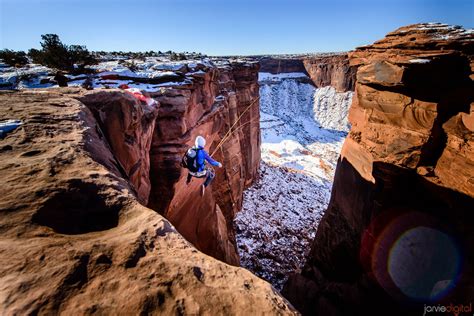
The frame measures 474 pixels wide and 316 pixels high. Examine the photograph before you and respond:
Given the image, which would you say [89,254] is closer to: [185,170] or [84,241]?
[84,241]

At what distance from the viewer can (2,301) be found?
1.25 meters

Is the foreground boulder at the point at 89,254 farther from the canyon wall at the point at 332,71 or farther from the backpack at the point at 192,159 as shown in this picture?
the canyon wall at the point at 332,71

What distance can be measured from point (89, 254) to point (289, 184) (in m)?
21.0

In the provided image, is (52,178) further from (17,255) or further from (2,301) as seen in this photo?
(2,301)

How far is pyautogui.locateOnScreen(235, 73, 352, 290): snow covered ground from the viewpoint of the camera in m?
12.5

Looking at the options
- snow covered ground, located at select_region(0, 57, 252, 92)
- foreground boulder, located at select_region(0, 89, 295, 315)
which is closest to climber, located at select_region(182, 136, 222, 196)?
snow covered ground, located at select_region(0, 57, 252, 92)

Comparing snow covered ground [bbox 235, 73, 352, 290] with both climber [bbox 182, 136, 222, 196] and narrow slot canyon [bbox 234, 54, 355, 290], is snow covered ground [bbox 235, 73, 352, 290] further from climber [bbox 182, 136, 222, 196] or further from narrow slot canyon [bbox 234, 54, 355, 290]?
climber [bbox 182, 136, 222, 196]

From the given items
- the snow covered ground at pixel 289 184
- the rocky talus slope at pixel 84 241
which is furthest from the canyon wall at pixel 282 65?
the rocky talus slope at pixel 84 241

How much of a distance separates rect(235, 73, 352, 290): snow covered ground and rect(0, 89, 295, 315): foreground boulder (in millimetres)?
9935

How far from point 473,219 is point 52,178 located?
771 centimetres

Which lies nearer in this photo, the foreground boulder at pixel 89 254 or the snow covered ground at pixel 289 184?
the foreground boulder at pixel 89 254

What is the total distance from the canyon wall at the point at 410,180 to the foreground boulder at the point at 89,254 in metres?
6.13

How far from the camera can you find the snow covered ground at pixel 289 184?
1252 cm

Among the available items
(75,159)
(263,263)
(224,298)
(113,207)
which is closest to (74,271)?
(113,207)
